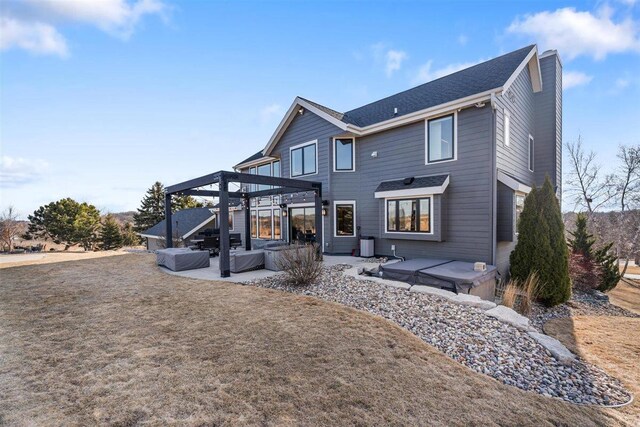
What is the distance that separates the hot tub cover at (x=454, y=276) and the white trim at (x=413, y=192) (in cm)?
254

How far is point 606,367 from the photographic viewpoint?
414 centimetres

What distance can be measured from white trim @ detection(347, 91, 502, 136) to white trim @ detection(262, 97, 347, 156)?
861 mm

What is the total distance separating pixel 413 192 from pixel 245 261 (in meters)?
6.23

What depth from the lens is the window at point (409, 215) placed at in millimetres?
9828

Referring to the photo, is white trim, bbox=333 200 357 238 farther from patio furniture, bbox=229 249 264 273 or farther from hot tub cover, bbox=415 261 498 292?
hot tub cover, bbox=415 261 498 292

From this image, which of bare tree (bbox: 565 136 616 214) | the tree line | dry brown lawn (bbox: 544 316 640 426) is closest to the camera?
dry brown lawn (bbox: 544 316 640 426)

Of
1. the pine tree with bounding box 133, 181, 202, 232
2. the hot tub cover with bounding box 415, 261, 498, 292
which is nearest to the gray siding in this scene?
the hot tub cover with bounding box 415, 261, 498, 292

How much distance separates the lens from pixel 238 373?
314 cm

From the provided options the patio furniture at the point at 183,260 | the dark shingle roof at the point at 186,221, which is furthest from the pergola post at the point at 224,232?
the dark shingle roof at the point at 186,221

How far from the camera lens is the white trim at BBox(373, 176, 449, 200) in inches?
363

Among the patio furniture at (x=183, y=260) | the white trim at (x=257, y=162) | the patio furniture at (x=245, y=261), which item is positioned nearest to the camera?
the patio furniture at (x=245, y=261)

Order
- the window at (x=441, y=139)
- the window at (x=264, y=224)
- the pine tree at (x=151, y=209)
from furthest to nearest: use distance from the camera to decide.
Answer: the pine tree at (x=151, y=209) < the window at (x=264, y=224) < the window at (x=441, y=139)

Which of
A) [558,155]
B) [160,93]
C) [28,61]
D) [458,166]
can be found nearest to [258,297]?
[458,166]

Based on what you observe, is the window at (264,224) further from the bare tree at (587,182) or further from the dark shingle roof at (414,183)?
the bare tree at (587,182)
